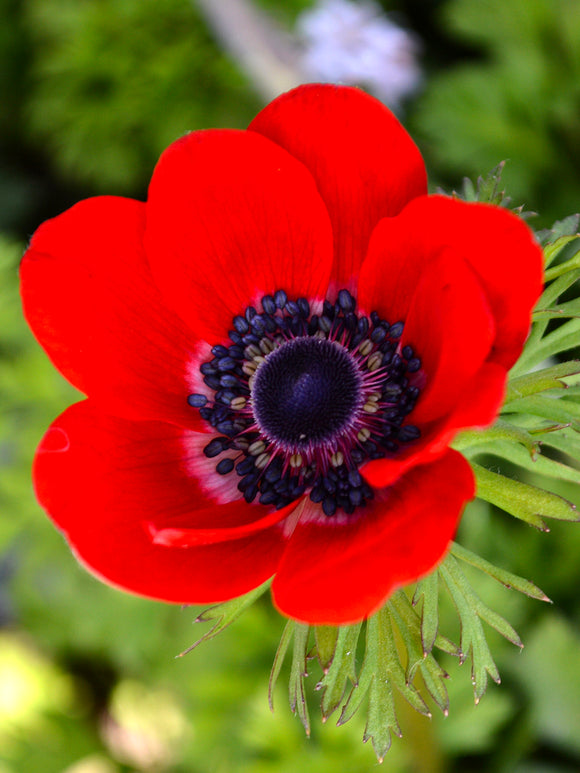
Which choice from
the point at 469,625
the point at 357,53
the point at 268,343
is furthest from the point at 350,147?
the point at 357,53

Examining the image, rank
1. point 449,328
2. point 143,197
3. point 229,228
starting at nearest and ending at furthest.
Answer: point 449,328 → point 229,228 → point 143,197

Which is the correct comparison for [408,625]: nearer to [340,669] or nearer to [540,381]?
[340,669]

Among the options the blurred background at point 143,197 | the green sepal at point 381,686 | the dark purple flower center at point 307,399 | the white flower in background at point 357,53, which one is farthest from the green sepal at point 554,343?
the white flower in background at point 357,53

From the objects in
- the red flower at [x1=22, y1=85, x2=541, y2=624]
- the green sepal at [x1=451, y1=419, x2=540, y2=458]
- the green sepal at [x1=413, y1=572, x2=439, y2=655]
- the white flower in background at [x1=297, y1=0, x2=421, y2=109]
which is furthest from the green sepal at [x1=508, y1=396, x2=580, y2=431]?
the white flower in background at [x1=297, y1=0, x2=421, y2=109]

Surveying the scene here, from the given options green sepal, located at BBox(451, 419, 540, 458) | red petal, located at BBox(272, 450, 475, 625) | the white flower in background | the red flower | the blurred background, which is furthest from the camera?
the white flower in background

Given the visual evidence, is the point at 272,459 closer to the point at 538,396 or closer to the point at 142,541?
the point at 142,541

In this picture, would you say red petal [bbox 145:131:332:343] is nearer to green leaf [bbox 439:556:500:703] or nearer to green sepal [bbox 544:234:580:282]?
green sepal [bbox 544:234:580:282]
